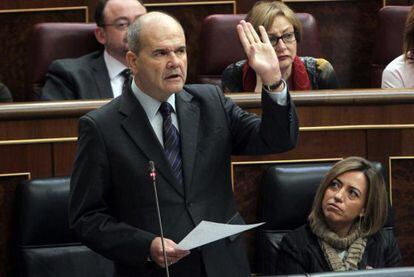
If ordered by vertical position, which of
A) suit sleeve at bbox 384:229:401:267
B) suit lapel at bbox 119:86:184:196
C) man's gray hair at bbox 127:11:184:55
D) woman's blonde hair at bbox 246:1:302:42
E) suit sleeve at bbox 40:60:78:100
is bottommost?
suit sleeve at bbox 384:229:401:267

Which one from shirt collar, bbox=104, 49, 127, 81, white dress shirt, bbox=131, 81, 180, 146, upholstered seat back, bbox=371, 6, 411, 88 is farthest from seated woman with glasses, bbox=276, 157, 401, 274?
upholstered seat back, bbox=371, 6, 411, 88

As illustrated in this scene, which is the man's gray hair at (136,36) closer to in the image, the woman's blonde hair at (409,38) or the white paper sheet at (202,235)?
the white paper sheet at (202,235)

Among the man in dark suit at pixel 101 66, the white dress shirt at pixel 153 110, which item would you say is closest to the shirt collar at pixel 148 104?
the white dress shirt at pixel 153 110

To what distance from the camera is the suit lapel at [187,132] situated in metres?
1.04

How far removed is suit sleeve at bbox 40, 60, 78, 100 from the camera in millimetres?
1676

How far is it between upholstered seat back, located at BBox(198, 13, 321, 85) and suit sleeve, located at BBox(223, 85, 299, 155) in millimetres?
769

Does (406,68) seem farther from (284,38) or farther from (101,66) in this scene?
(101,66)

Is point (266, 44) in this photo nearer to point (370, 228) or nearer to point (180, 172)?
point (180, 172)

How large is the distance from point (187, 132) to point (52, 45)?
2.69ft

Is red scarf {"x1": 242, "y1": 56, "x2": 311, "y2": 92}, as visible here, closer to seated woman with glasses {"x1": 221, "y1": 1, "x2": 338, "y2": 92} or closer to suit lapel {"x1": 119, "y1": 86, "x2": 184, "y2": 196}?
seated woman with glasses {"x1": 221, "y1": 1, "x2": 338, "y2": 92}

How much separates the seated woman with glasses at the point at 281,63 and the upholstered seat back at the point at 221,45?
137mm

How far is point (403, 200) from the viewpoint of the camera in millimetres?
1508

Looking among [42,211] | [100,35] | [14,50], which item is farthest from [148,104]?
[14,50]

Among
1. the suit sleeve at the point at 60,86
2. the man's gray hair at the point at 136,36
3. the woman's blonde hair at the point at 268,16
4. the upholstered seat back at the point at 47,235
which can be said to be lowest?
the upholstered seat back at the point at 47,235
